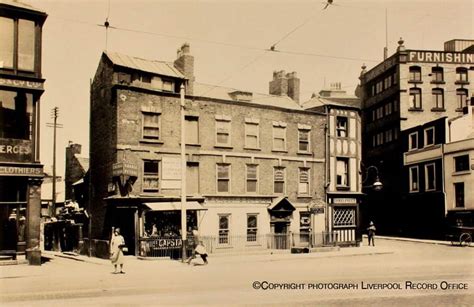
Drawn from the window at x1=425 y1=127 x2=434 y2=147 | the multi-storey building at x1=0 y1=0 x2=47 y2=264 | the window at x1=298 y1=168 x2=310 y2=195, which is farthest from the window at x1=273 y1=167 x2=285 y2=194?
the window at x1=425 y1=127 x2=434 y2=147

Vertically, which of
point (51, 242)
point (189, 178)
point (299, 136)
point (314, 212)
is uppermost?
point (299, 136)

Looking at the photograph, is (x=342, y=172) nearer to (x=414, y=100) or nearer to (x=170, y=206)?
(x=170, y=206)

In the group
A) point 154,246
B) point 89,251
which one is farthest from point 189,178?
point 89,251

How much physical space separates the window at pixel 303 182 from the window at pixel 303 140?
4.36 ft

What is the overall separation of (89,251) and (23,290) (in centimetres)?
1689

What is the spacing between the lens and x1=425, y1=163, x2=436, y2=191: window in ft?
142

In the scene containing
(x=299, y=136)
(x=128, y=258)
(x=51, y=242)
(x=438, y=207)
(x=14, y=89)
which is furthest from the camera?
(x=438, y=207)

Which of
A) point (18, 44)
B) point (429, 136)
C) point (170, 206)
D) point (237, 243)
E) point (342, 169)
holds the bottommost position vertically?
point (237, 243)

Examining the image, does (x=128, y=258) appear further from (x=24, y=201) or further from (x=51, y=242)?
(x=51, y=242)

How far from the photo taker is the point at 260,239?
31.4 meters

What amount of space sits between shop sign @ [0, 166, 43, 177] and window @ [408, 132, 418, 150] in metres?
34.9

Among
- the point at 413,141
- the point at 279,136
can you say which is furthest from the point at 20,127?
the point at 413,141

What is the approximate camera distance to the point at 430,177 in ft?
145

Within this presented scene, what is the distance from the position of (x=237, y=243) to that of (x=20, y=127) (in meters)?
13.9
